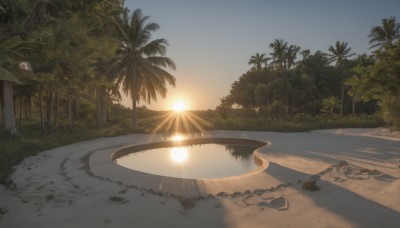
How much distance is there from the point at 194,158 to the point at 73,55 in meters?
8.29

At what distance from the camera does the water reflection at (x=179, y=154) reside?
1358 cm

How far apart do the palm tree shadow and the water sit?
152 inches

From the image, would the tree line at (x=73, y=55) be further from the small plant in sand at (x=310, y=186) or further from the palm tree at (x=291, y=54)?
the palm tree at (x=291, y=54)

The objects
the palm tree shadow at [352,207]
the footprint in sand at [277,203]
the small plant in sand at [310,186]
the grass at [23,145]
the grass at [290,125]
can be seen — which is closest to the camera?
the palm tree shadow at [352,207]

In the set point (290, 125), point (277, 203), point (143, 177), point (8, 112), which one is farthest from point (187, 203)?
point (290, 125)

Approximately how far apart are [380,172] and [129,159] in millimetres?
10093

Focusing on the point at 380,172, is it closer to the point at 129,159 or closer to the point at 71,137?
the point at 129,159

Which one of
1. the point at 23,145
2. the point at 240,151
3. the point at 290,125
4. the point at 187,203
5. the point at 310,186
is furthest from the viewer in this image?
the point at 290,125

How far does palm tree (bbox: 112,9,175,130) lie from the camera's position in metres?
23.6

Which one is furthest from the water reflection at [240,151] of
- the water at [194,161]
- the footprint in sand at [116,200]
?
the footprint in sand at [116,200]

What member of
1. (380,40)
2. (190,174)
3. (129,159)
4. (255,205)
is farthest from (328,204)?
(380,40)

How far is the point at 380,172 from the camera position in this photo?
8.64m

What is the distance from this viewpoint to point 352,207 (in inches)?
244

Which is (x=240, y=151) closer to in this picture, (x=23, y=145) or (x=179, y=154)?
(x=179, y=154)
